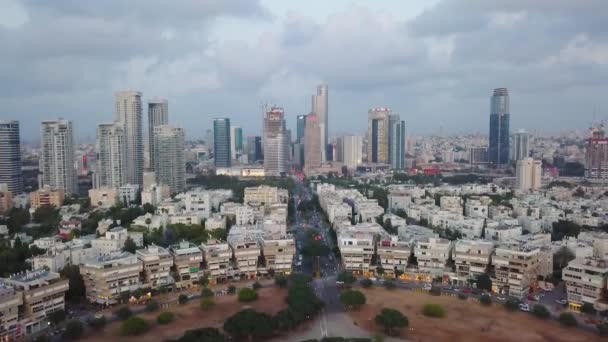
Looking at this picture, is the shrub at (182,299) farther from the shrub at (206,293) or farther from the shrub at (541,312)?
the shrub at (541,312)

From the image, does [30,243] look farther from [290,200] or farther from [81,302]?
[290,200]

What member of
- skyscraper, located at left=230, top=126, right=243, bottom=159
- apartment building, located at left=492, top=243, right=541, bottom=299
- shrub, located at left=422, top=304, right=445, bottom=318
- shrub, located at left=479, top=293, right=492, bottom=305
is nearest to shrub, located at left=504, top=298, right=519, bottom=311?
shrub, located at left=479, top=293, right=492, bottom=305

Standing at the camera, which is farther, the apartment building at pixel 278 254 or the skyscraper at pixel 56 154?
the skyscraper at pixel 56 154

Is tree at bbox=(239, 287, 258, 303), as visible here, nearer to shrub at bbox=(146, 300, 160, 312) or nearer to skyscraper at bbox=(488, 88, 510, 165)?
shrub at bbox=(146, 300, 160, 312)

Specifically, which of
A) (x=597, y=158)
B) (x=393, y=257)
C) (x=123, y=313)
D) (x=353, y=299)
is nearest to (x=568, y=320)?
(x=353, y=299)

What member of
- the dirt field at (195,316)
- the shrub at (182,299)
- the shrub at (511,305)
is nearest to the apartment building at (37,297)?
the dirt field at (195,316)
